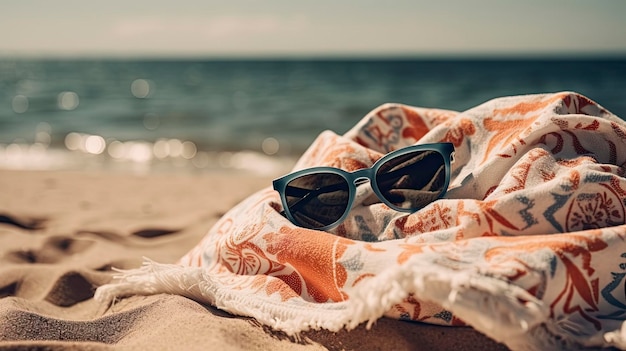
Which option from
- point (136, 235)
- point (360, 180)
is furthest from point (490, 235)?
point (136, 235)

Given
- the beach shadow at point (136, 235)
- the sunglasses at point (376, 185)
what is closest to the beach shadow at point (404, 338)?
the sunglasses at point (376, 185)

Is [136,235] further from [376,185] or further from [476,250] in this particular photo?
[476,250]

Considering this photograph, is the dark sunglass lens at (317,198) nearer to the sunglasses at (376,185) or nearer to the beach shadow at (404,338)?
the sunglasses at (376,185)

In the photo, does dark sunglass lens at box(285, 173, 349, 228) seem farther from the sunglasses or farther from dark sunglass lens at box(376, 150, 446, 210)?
dark sunglass lens at box(376, 150, 446, 210)

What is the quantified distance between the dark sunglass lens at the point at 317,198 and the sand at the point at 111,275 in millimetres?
405

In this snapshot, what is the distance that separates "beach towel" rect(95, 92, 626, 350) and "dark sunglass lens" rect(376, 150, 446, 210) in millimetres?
58

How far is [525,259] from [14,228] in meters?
2.95

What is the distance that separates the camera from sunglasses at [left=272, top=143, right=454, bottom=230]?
186 centimetres

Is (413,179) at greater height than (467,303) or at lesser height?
greater

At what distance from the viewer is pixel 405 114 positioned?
2.43 metres

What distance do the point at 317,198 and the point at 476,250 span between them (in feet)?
2.06

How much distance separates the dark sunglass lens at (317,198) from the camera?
1896 millimetres

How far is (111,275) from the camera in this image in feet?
7.63

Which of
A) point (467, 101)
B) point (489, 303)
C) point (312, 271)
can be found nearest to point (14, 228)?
point (312, 271)
